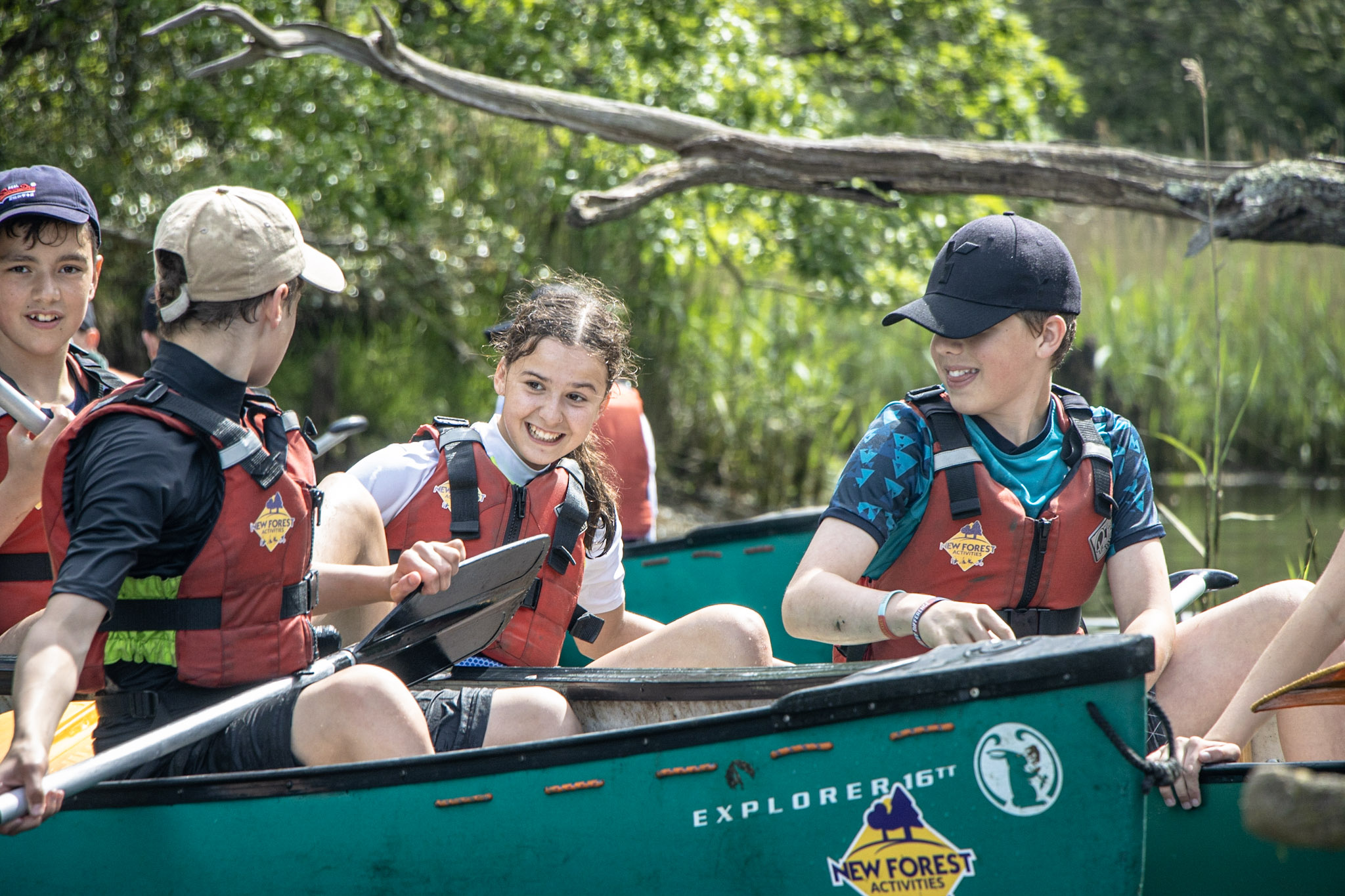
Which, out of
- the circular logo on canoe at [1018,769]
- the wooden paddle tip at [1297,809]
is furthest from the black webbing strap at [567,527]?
the wooden paddle tip at [1297,809]

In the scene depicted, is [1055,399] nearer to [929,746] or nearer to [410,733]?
[929,746]

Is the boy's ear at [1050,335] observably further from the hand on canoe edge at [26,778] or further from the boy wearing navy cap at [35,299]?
the boy wearing navy cap at [35,299]

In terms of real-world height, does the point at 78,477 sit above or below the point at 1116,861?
above

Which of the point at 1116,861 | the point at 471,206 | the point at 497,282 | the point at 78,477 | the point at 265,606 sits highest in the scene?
the point at 471,206

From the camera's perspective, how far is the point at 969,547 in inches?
89.6

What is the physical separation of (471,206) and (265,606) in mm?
5452

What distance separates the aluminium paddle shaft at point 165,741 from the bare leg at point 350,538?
0.39 metres

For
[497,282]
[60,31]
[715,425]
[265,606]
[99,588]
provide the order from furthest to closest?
1. [715,425]
2. [497,282]
3. [60,31]
4. [265,606]
5. [99,588]

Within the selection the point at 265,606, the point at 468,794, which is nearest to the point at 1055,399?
the point at 468,794

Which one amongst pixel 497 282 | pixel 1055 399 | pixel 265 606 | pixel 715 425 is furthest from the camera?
pixel 715 425

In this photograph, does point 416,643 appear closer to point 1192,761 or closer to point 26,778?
point 26,778

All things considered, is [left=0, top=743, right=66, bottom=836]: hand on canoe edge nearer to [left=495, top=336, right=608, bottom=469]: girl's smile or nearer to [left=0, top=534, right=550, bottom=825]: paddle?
[left=0, top=534, right=550, bottom=825]: paddle

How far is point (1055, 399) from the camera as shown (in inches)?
96.6

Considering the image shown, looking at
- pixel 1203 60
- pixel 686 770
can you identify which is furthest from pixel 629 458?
pixel 1203 60
